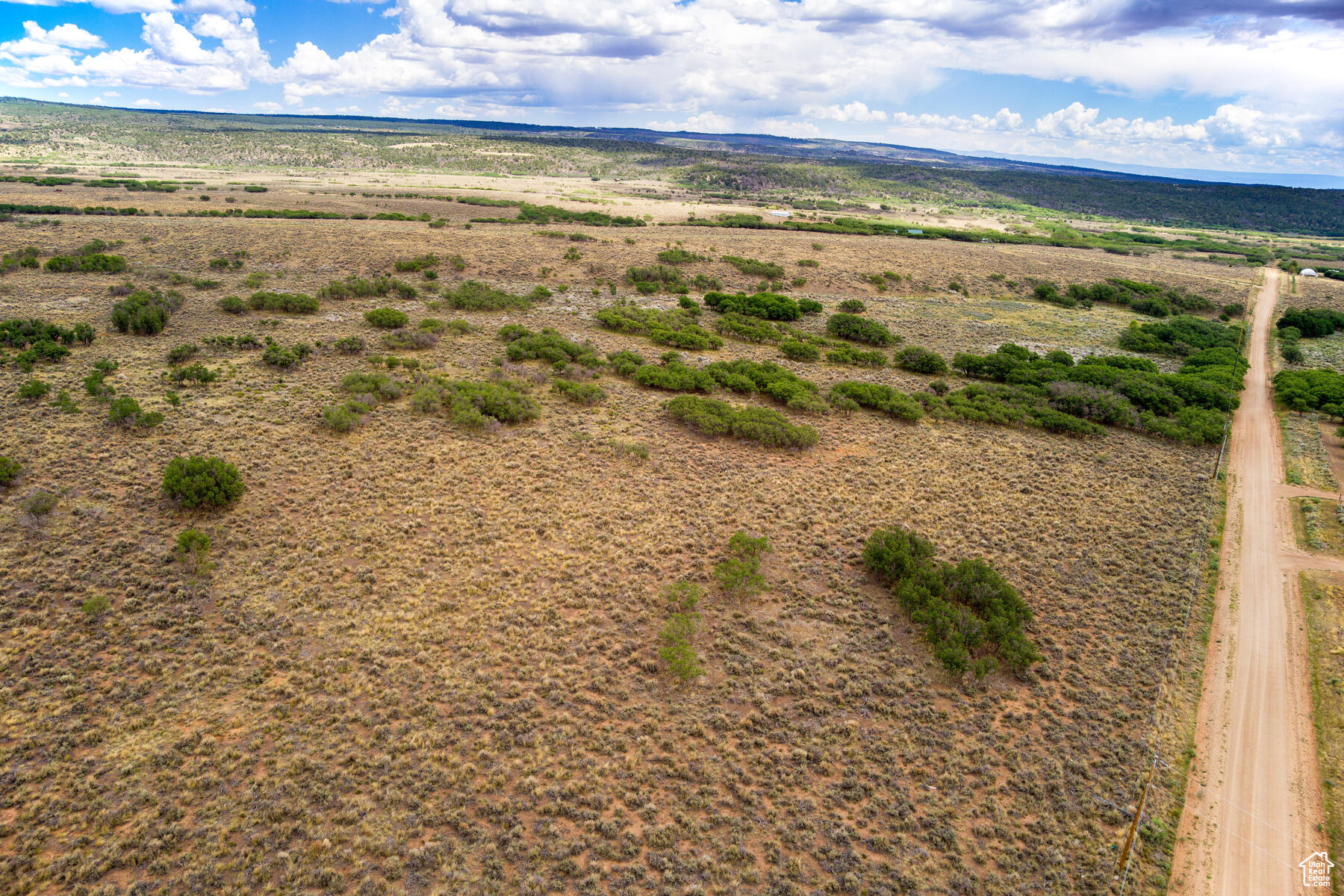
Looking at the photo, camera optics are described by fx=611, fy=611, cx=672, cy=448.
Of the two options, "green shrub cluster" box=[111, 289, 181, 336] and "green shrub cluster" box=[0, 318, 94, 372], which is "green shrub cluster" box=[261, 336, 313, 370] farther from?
"green shrub cluster" box=[0, 318, 94, 372]

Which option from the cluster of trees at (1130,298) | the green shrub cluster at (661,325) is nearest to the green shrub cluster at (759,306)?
the green shrub cluster at (661,325)

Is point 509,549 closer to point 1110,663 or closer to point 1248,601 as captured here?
point 1110,663

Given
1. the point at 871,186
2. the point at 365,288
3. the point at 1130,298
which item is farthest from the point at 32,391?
the point at 871,186

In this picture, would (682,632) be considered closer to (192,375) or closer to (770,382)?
(770,382)

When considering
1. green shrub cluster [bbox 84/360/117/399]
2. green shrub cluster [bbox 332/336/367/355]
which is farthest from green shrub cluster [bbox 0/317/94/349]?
green shrub cluster [bbox 332/336/367/355]

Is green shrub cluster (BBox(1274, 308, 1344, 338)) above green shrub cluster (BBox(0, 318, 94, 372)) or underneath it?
above

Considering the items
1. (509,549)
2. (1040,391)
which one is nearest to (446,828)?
(509,549)

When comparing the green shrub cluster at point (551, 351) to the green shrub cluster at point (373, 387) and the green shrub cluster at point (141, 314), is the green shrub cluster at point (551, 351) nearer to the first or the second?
the green shrub cluster at point (373, 387)
